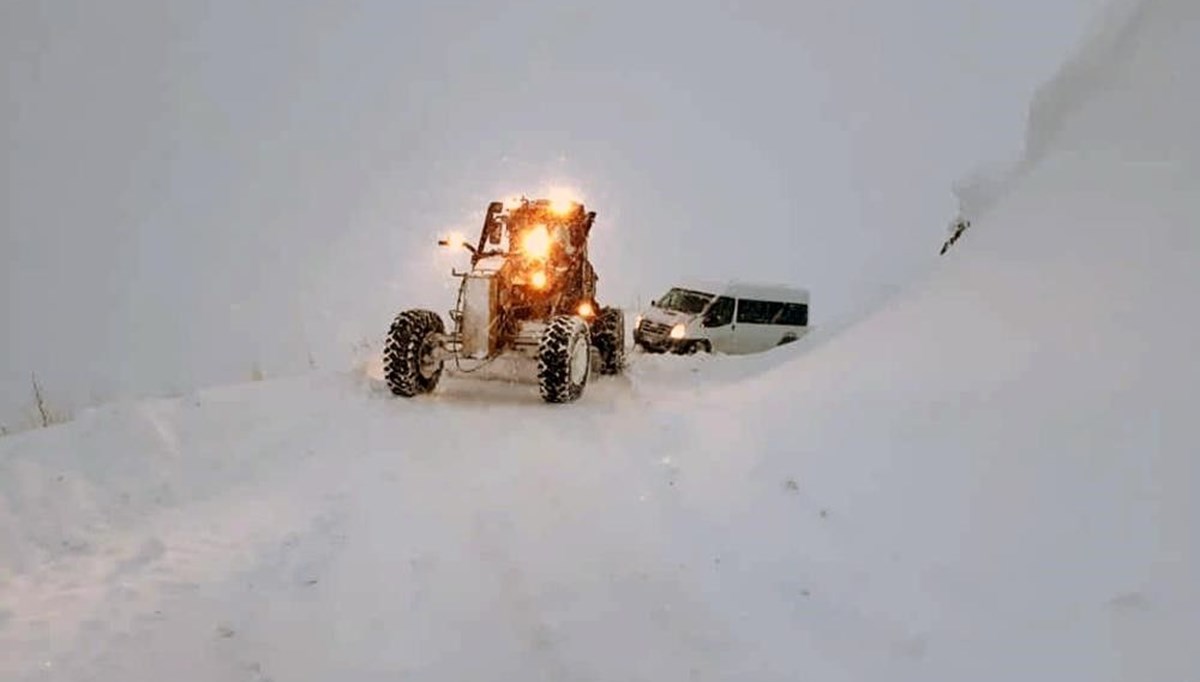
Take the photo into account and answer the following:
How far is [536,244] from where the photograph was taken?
1299 cm

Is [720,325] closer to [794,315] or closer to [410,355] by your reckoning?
[794,315]

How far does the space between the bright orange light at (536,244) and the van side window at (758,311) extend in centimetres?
810

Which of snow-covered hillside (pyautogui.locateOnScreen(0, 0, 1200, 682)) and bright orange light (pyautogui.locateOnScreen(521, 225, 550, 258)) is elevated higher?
bright orange light (pyautogui.locateOnScreen(521, 225, 550, 258))

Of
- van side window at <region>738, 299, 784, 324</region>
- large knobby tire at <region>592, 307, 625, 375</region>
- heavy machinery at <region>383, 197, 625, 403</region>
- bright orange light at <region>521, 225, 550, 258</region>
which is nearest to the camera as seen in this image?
heavy machinery at <region>383, 197, 625, 403</region>

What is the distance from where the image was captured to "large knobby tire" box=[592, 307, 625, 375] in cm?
1436

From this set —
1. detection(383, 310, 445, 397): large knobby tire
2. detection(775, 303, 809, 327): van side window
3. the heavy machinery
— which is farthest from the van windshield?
detection(383, 310, 445, 397): large knobby tire

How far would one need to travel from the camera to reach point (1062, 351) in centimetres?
604

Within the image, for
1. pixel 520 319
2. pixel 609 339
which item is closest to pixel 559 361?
pixel 520 319

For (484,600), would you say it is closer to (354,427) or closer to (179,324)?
(354,427)

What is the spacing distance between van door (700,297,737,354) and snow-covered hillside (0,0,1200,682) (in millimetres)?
10180

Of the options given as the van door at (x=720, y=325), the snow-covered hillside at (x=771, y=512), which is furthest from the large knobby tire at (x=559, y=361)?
the van door at (x=720, y=325)

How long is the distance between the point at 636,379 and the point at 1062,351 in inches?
339

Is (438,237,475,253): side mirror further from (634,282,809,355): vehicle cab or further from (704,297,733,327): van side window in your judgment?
(704,297,733,327): van side window

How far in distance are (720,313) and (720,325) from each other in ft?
0.88
